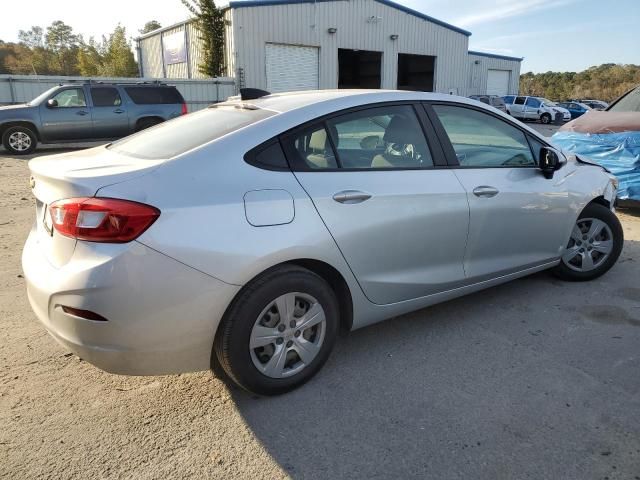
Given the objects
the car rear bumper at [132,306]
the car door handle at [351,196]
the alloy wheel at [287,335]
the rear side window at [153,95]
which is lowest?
the alloy wheel at [287,335]

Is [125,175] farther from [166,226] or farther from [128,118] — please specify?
[128,118]

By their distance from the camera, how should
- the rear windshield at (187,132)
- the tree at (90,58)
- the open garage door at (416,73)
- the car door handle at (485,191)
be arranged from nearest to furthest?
the rear windshield at (187,132) < the car door handle at (485,191) < the open garage door at (416,73) < the tree at (90,58)

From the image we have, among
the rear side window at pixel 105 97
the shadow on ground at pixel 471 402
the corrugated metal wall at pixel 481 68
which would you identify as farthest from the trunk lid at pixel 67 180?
the corrugated metal wall at pixel 481 68

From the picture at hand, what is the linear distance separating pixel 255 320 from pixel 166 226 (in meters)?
0.64

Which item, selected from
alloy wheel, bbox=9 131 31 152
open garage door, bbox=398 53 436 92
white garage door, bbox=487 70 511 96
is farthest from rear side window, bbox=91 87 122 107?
white garage door, bbox=487 70 511 96

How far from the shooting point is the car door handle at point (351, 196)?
8.95 ft

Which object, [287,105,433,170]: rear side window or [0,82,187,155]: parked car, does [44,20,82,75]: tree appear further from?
[287,105,433,170]: rear side window

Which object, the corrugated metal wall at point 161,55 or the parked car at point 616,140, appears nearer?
the parked car at point 616,140

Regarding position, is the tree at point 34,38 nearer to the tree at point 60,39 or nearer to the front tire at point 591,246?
the tree at point 60,39

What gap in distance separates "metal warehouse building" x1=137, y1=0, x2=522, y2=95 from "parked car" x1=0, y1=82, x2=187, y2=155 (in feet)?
28.9

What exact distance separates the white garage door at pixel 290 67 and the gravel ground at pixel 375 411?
70.7 feet

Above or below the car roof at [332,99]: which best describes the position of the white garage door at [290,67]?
above

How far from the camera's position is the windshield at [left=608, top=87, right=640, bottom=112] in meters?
7.18

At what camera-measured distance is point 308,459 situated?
228cm
